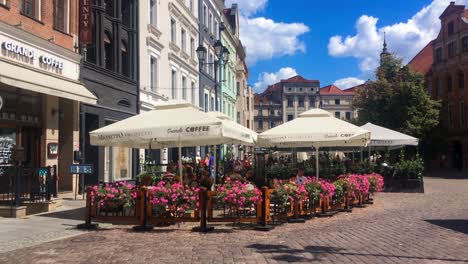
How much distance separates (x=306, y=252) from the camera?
771 centimetres

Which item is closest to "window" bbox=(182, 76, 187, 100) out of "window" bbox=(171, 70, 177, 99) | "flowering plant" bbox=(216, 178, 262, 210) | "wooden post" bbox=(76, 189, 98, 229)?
"window" bbox=(171, 70, 177, 99)

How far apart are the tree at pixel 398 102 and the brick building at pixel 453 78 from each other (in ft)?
25.9

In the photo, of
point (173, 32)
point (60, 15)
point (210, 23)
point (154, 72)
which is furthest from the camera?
point (210, 23)

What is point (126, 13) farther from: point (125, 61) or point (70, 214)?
point (70, 214)

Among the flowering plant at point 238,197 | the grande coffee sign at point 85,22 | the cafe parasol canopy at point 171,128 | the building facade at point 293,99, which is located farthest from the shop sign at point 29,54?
the building facade at point 293,99

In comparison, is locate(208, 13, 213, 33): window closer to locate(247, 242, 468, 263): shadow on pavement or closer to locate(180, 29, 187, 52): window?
locate(180, 29, 187, 52): window

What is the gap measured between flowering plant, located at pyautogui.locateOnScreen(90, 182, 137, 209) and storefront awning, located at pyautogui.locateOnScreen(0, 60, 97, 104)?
4.53 meters

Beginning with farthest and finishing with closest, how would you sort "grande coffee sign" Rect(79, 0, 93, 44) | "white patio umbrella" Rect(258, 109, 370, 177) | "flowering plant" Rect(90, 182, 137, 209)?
"grande coffee sign" Rect(79, 0, 93, 44)
"white patio umbrella" Rect(258, 109, 370, 177)
"flowering plant" Rect(90, 182, 137, 209)

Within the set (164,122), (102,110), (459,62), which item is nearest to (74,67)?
(102,110)

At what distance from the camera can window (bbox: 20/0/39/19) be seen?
15.2 m

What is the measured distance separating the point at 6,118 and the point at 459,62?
1970 inches

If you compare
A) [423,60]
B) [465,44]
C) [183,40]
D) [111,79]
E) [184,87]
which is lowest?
[111,79]

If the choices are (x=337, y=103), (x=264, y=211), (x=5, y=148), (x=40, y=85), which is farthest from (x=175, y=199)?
(x=337, y=103)

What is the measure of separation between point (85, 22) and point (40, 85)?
15.0 feet
